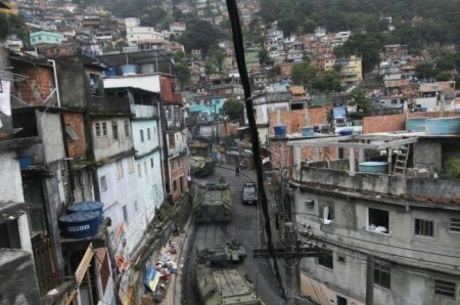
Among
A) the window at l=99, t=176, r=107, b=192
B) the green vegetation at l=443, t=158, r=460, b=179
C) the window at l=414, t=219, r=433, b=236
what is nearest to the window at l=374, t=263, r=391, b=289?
the window at l=414, t=219, r=433, b=236

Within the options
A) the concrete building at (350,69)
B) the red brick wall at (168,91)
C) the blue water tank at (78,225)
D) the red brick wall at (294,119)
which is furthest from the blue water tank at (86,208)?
the concrete building at (350,69)

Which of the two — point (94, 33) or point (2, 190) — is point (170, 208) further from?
point (94, 33)

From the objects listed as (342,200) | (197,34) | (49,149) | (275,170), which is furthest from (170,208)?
(197,34)

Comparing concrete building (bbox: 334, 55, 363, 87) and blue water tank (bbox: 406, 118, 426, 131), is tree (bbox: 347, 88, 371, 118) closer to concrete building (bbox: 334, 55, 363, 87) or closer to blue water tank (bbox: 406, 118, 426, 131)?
→ blue water tank (bbox: 406, 118, 426, 131)

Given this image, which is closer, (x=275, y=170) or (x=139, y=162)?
(x=139, y=162)

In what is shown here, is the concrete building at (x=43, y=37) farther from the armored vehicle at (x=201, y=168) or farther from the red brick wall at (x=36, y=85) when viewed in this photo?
the red brick wall at (x=36, y=85)

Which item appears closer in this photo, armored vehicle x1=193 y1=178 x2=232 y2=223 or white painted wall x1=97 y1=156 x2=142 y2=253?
white painted wall x1=97 y1=156 x2=142 y2=253

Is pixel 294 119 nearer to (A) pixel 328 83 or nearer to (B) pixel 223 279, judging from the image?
(B) pixel 223 279
